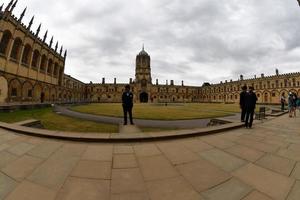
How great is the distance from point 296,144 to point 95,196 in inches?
233

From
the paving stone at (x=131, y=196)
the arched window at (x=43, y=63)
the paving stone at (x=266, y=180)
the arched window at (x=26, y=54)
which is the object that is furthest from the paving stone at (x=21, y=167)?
the arched window at (x=43, y=63)

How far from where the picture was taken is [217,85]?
8338 cm

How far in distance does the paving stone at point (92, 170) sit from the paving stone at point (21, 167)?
85 centimetres

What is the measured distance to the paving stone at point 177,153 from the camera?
357 centimetres

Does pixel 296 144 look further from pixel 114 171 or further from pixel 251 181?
pixel 114 171

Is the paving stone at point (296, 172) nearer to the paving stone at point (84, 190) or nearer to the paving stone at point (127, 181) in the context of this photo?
the paving stone at point (127, 181)

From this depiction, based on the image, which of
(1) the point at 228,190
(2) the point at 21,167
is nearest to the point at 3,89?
(2) the point at 21,167

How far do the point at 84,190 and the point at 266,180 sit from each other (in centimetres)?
305

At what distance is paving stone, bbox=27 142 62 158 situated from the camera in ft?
12.5

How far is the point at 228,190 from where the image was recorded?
8.12ft

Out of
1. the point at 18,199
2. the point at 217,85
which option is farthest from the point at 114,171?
the point at 217,85

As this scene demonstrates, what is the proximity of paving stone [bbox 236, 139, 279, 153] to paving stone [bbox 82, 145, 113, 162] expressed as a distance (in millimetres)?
3967

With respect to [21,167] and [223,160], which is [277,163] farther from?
[21,167]

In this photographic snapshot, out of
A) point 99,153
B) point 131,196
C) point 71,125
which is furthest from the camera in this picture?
point 71,125
